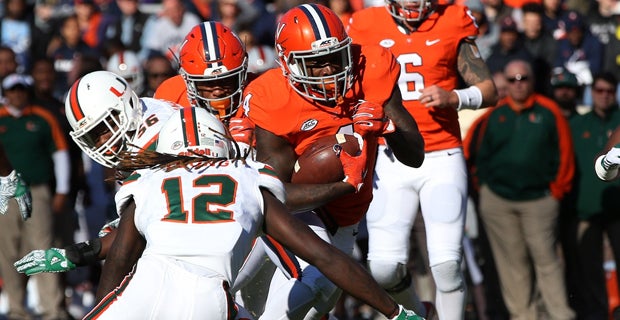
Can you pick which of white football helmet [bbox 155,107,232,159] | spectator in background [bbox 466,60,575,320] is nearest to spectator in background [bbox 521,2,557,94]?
spectator in background [bbox 466,60,575,320]

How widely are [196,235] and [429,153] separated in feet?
8.68

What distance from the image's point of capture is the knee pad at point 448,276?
633 cm

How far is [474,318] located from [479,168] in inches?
47.4

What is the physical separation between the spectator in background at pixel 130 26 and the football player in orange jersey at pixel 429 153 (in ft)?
17.5

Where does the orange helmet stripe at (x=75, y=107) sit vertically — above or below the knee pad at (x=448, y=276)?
above

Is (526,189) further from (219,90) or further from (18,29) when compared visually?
(18,29)

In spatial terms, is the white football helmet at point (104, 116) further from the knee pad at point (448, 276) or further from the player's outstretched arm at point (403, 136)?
the knee pad at point (448, 276)

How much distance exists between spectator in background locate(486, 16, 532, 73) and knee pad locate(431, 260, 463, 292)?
11.5ft

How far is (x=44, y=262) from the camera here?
518cm

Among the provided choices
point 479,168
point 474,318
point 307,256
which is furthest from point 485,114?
point 307,256

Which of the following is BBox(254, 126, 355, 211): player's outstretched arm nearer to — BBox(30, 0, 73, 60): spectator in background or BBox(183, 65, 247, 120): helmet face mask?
BBox(183, 65, 247, 120): helmet face mask

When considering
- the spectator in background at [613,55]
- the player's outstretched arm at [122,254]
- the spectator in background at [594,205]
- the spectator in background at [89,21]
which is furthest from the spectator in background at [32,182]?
the player's outstretched arm at [122,254]

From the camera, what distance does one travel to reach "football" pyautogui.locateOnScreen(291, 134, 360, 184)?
5168 millimetres

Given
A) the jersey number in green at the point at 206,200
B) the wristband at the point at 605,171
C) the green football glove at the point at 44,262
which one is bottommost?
the wristband at the point at 605,171
